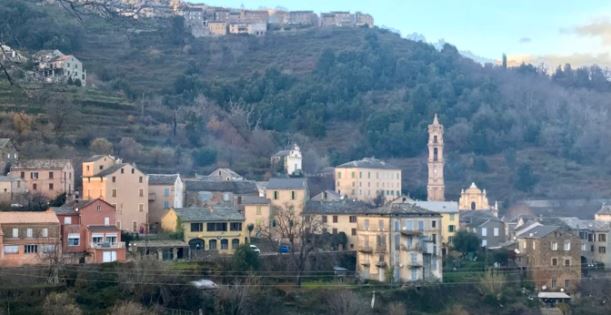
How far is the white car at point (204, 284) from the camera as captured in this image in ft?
105

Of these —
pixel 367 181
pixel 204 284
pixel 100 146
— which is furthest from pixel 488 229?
pixel 100 146

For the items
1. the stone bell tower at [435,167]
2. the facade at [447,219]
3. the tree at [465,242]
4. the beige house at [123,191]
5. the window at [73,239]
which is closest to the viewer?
the window at [73,239]

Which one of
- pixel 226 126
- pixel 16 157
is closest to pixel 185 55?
pixel 226 126

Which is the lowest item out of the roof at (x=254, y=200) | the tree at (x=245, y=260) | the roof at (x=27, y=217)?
the tree at (x=245, y=260)

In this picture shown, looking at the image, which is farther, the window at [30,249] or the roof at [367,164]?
the roof at [367,164]

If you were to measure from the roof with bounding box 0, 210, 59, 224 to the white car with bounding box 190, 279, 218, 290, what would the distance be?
4365 millimetres

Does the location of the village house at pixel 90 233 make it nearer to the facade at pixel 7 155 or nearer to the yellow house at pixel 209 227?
the yellow house at pixel 209 227

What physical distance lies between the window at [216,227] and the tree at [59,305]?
7942 mm

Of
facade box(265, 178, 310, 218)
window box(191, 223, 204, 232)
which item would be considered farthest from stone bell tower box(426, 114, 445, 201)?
window box(191, 223, 204, 232)

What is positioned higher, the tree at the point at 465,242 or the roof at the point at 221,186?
the roof at the point at 221,186

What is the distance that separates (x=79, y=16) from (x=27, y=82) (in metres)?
1.93

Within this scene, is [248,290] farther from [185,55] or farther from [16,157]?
[185,55]

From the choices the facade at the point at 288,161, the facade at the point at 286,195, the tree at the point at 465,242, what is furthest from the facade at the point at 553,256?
the facade at the point at 288,161

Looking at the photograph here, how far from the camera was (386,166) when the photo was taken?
51.6m
